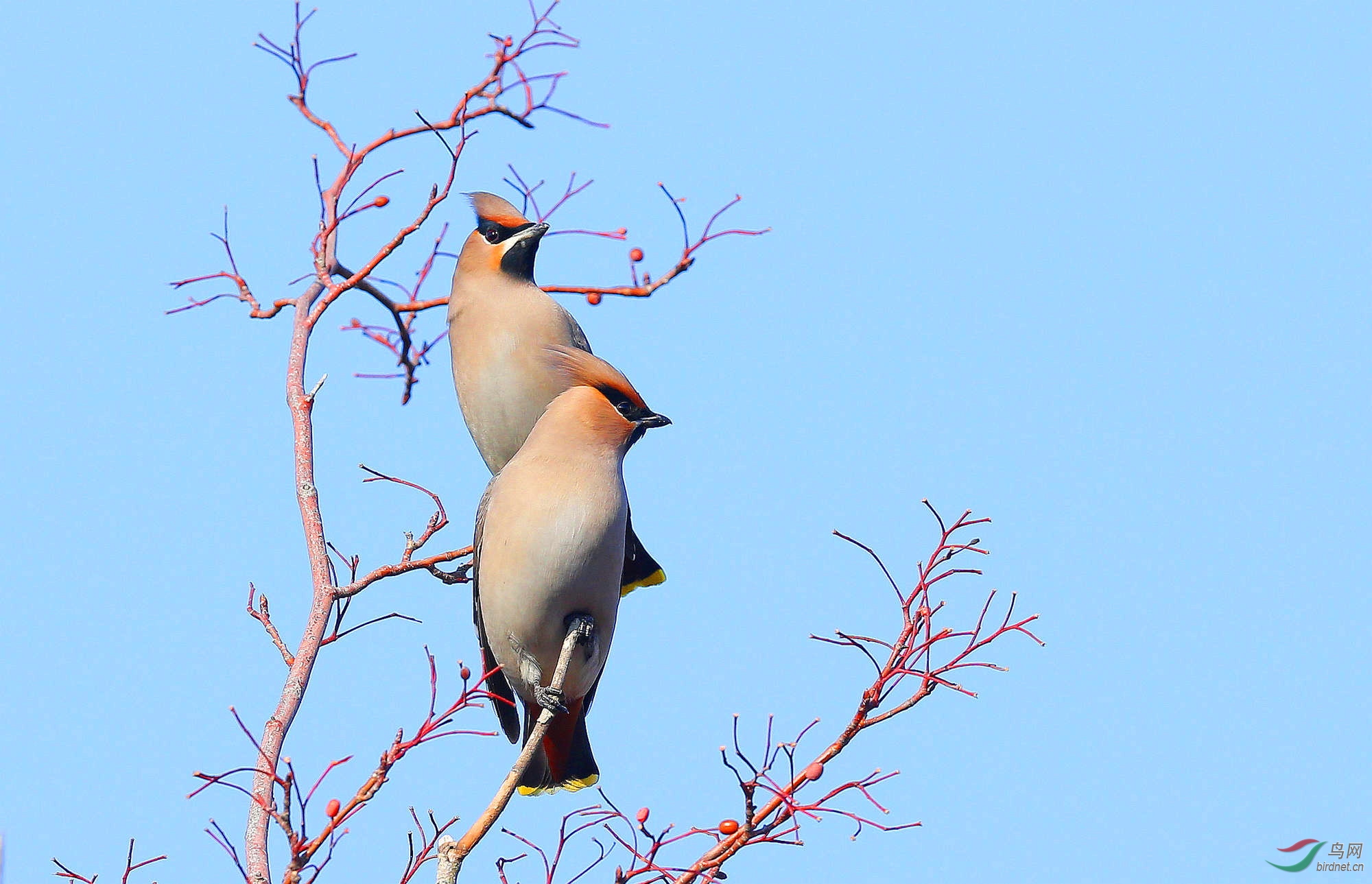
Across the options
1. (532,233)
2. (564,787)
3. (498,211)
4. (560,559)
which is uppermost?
(498,211)

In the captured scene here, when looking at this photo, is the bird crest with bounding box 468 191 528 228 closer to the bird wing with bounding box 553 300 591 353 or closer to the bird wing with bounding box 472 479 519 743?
the bird wing with bounding box 553 300 591 353

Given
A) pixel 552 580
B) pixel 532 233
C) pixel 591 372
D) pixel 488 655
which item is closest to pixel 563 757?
pixel 488 655

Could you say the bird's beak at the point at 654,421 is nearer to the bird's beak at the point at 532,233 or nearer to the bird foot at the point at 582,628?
the bird foot at the point at 582,628

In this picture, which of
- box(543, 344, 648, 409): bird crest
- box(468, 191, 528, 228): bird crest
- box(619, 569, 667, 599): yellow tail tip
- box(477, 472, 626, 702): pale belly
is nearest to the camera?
box(477, 472, 626, 702): pale belly

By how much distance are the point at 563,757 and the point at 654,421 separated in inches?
42.8

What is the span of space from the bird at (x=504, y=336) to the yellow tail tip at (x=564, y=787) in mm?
707

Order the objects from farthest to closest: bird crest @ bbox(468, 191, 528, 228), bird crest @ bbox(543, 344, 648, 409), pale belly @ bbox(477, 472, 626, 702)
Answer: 1. bird crest @ bbox(468, 191, 528, 228)
2. bird crest @ bbox(543, 344, 648, 409)
3. pale belly @ bbox(477, 472, 626, 702)

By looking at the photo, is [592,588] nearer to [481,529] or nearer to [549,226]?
[481,529]

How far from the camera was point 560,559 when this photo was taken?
4.15 metres

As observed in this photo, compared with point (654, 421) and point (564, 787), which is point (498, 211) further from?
point (564, 787)

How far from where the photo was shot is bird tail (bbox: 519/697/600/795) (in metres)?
4.49

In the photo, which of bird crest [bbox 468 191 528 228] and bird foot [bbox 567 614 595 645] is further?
bird crest [bbox 468 191 528 228]

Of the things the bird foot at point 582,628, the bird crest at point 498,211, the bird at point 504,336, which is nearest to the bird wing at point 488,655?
the bird foot at point 582,628

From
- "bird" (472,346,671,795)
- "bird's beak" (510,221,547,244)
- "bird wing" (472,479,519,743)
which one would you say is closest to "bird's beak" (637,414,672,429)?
"bird" (472,346,671,795)
